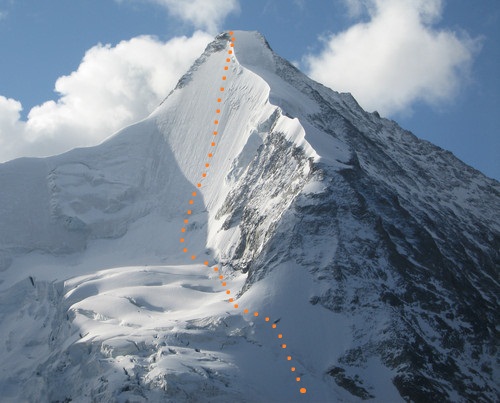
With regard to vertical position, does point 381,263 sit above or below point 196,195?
below

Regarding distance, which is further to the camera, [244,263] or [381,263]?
[244,263]

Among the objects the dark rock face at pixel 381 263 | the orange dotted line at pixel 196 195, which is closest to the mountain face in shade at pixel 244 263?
the dark rock face at pixel 381 263

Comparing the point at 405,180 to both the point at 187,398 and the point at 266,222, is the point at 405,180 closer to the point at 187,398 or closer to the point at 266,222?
the point at 266,222

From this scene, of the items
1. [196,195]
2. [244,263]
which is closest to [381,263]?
[244,263]

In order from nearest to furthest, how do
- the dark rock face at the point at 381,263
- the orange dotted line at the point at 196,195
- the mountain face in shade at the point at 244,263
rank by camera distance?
the mountain face in shade at the point at 244,263 → the dark rock face at the point at 381,263 → the orange dotted line at the point at 196,195

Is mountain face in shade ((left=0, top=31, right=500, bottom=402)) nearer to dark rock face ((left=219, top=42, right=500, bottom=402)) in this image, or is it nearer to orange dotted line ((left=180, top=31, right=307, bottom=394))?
dark rock face ((left=219, top=42, right=500, bottom=402))

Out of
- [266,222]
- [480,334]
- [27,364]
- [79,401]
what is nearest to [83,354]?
[79,401]

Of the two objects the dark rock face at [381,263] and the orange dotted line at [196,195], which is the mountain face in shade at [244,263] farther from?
the orange dotted line at [196,195]

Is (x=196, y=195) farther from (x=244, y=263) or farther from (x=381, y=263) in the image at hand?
(x=381, y=263)

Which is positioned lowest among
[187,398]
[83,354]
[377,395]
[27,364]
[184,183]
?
[377,395]
